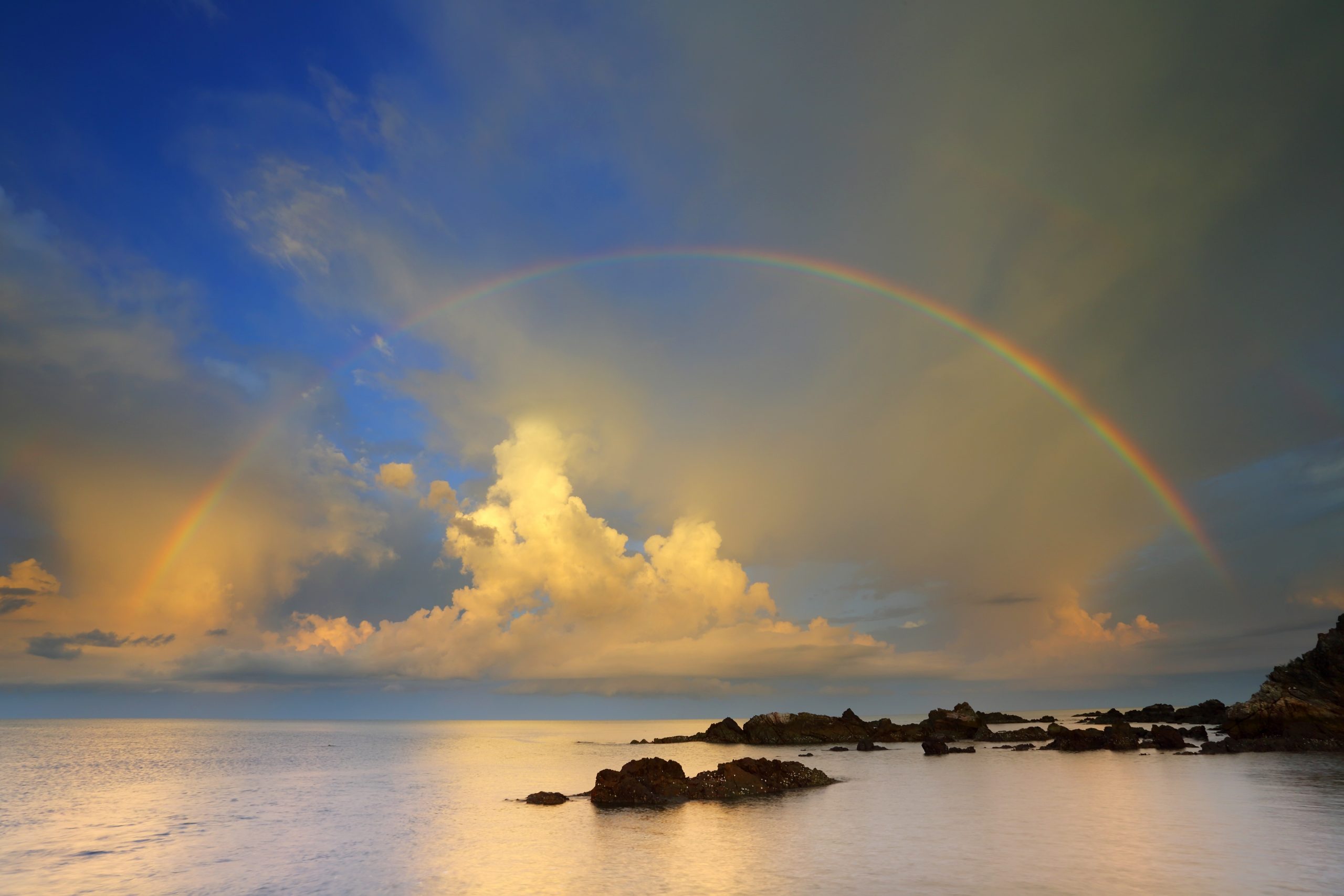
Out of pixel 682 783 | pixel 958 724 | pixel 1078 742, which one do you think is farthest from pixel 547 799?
pixel 958 724

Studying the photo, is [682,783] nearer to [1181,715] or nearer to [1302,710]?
[1302,710]

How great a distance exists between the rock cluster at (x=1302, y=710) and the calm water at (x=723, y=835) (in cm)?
968

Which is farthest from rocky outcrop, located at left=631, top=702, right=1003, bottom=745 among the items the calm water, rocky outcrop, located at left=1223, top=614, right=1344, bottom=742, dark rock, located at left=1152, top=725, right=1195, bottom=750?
the calm water

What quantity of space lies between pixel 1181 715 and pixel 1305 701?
101806 mm

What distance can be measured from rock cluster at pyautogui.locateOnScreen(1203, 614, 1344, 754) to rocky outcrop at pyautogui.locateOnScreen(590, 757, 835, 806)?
51642 millimetres

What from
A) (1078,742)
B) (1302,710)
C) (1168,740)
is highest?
(1302,710)

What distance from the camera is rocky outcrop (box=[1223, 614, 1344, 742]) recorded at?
74.0 metres

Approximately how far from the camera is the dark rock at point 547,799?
47.7 m

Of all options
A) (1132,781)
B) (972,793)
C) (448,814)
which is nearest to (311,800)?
(448,814)

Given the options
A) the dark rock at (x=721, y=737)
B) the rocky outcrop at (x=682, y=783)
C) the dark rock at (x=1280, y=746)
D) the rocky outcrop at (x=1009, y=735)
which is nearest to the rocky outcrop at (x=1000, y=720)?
the rocky outcrop at (x=1009, y=735)

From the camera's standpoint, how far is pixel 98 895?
26.7m

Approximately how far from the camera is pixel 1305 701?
250 ft

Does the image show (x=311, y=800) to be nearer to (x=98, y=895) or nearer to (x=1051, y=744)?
(x=98, y=895)

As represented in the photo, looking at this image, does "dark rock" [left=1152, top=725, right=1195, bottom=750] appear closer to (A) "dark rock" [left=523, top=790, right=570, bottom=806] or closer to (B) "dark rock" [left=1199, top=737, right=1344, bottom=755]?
(B) "dark rock" [left=1199, top=737, right=1344, bottom=755]
